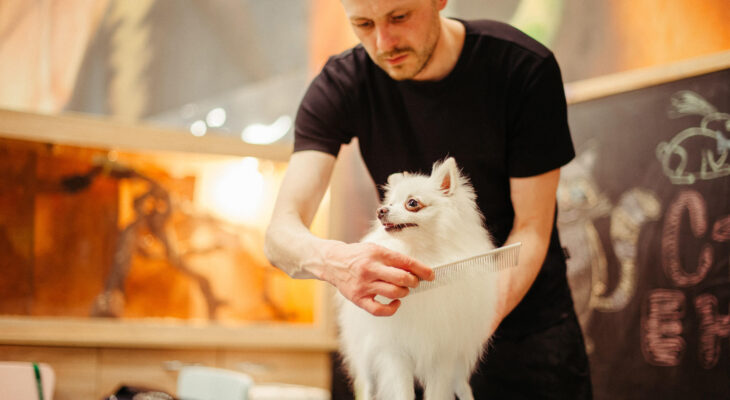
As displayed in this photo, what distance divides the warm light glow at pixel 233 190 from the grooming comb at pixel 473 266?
214 cm

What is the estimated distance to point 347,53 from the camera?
1.33 metres

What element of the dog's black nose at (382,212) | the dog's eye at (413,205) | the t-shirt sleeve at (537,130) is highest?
the t-shirt sleeve at (537,130)

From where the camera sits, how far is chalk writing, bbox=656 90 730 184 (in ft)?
6.10

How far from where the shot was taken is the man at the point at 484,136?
3.75 ft

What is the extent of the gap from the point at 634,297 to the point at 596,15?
105cm

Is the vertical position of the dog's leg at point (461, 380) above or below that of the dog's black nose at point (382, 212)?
below

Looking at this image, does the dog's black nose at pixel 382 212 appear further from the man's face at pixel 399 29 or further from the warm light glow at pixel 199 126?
the warm light glow at pixel 199 126

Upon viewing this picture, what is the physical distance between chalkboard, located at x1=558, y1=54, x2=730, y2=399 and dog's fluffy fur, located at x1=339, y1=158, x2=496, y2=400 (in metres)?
1.19

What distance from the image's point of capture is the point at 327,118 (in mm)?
1331

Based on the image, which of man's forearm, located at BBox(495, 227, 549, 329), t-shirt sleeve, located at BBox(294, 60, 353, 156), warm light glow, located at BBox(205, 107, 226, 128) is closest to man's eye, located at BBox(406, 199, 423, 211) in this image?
man's forearm, located at BBox(495, 227, 549, 329)

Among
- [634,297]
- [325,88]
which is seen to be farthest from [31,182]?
[634,297]

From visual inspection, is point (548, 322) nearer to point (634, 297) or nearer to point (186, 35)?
point (634, 297)

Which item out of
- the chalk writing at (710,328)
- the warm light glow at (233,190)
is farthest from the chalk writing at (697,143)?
the warm light glow at (233,190)

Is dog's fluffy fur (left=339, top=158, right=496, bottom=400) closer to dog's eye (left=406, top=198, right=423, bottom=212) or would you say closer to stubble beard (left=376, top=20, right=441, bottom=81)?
dog's eye (left=406, top=198, right=423, bottom=212)
